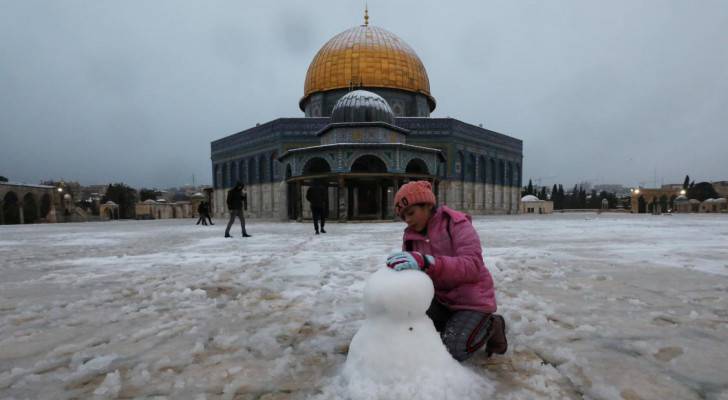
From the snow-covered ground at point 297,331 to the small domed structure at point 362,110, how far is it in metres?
17.1

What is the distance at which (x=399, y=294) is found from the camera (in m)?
1.76

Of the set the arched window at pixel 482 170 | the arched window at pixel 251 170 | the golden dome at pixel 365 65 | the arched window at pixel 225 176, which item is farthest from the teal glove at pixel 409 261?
the arched window at pixel 225 176

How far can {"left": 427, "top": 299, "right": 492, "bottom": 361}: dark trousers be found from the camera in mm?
1949

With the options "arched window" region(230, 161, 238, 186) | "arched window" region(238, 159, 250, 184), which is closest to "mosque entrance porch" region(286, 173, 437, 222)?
"arched window" region(238, 159, 250, 184)

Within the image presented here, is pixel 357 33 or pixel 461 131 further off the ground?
pixel 357 33

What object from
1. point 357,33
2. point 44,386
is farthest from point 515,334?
point 357,33

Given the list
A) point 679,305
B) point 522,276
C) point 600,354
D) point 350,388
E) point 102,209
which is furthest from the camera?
point 102,209

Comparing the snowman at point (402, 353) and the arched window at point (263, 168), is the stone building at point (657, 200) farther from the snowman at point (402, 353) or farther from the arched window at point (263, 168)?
the snowman at point (402, 353)

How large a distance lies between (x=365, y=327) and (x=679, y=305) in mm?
2723

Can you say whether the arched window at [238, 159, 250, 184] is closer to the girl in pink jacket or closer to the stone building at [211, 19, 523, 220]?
the stone building at [211, 19, 523, 220]

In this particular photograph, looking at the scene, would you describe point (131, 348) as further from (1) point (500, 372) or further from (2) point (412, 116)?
(2) point (412, 116)

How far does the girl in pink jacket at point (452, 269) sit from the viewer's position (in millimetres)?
1957

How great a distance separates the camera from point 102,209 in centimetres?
5153

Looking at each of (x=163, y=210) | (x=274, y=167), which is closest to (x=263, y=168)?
(x=274, y=167)
